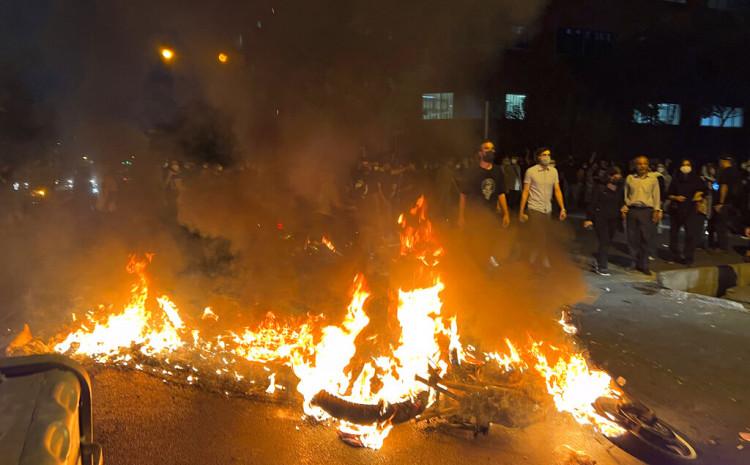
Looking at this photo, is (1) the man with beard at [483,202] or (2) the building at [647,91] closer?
(1) the man with beard at [483,202]

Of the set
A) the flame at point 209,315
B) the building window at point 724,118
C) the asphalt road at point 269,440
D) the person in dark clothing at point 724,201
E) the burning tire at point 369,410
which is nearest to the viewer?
the asphalt road at point 269,440

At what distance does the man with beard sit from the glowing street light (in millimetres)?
3486

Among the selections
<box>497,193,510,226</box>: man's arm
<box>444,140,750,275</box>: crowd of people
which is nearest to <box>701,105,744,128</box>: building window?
<box>444,140,750,275</box>: crowd of people

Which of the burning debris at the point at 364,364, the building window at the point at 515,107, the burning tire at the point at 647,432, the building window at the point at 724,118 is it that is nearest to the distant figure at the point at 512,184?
the burning debris at the point at 364,364

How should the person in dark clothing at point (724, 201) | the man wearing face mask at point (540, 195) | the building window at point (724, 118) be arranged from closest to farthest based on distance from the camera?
the man wearing face mask at point (540, 195) < the person in dark clothing at point (724, 201) < the building window at point (724, 118)

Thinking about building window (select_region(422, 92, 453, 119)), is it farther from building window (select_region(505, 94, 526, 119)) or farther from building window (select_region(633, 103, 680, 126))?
building window (select_region(633, 103, 680, 126))

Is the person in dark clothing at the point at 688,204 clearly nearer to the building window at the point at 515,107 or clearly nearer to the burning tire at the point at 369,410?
the burning tire at the point at 369,410

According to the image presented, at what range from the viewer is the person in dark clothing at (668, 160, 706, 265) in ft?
23.0

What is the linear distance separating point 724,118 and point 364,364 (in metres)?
23.7

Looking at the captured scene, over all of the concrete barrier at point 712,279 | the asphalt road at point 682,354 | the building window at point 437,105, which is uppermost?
the building window at point 437,105

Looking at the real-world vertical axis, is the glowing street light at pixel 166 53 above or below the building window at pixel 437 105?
above

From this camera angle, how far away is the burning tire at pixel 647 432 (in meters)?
2.75

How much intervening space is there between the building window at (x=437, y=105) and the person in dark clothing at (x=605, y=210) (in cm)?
207

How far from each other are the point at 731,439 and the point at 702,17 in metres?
20.7
